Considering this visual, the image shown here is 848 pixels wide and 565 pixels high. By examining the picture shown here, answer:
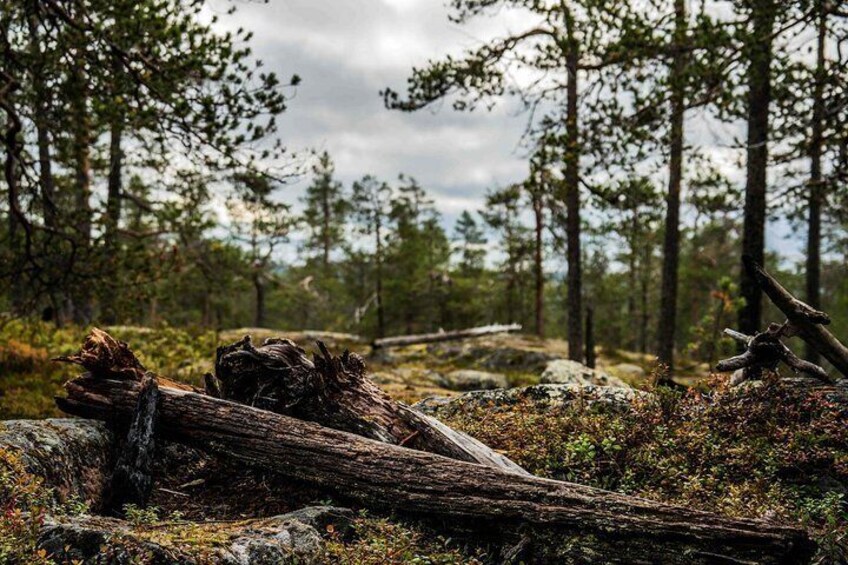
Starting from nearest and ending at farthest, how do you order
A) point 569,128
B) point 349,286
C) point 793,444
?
point 793,444 < point 569,128 < point 349,286

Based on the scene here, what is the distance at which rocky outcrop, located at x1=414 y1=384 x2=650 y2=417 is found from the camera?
7.08 m

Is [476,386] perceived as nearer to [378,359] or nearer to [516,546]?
[378,359]

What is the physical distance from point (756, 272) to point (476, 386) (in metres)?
12.7

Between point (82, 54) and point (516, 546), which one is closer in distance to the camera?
point (516, 546)

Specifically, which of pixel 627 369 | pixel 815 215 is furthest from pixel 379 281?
pixel 815 215

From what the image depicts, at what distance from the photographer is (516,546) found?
A: 4.22m

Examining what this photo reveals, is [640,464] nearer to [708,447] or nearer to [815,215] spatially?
[708,447]

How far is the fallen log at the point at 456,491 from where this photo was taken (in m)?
4.05

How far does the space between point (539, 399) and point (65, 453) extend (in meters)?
5.24

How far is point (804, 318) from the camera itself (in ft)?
21.3

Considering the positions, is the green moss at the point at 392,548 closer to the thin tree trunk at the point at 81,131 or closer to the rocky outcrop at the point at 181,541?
the rocky outcrop at the point at 181,541

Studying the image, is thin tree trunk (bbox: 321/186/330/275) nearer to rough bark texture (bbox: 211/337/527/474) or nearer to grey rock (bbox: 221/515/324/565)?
rough bark texture (bbox: 211/337/527/474)

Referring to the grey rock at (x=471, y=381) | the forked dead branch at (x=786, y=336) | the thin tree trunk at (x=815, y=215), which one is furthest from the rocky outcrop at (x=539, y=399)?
the grey rock at (x=471, y=381)

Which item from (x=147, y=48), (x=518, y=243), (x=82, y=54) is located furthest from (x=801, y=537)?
(x=518, y=243)
